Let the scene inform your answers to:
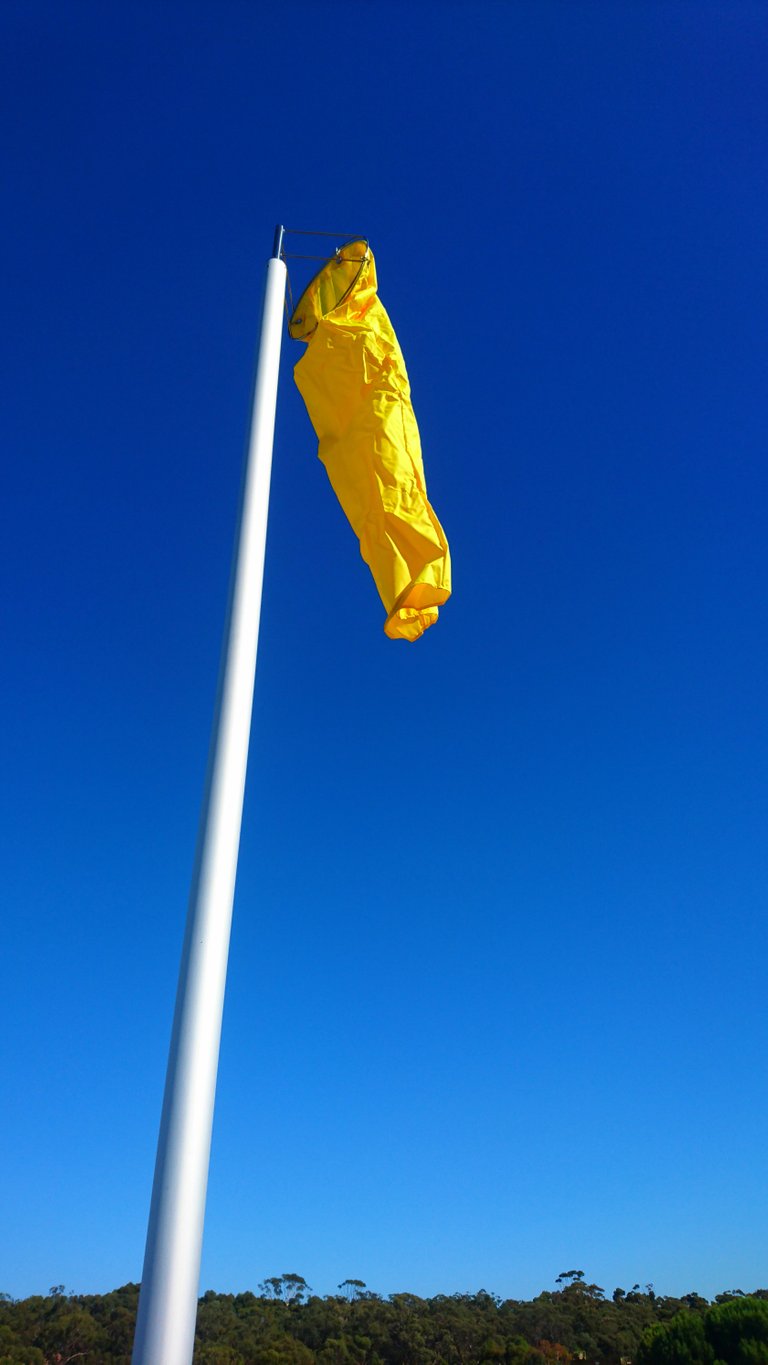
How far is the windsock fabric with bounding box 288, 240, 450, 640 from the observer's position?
6.25 meters

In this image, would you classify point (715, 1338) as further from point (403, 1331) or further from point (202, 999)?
point (202, 999)

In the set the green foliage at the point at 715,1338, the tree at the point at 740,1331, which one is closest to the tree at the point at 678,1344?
the green foliage at the point at 715,1338

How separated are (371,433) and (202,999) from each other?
4.27m

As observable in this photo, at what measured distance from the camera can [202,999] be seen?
4.41 meters

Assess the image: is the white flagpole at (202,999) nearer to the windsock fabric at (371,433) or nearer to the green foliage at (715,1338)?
the windsock fabric at (371,433)

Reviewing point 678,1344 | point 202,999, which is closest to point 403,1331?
point 678,1344

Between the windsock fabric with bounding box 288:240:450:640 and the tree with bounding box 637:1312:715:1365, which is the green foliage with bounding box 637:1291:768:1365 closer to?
the tree with bounding box 637:1312:715:1365

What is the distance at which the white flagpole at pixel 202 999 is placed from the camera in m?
3.89

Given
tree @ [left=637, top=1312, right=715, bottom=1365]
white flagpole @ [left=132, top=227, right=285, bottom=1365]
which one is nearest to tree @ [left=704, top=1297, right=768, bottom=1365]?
tree @ [left=637, top=1312, right=715, bottom=1365]

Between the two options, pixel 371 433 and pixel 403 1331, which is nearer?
pixel 371 433

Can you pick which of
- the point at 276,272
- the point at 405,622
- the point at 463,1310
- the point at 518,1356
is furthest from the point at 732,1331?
the point at 276,272

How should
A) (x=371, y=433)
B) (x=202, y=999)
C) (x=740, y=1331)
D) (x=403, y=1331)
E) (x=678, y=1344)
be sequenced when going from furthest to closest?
(x=403, y=1331) < (x=678, y=1344) < (x=740, y=1331) < (x=371, y=433) < (x=202, y=999)

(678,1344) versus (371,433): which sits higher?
(371,433)

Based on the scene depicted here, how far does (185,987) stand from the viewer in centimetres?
446
